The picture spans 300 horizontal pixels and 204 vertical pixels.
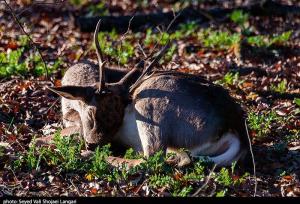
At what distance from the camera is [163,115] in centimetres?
696

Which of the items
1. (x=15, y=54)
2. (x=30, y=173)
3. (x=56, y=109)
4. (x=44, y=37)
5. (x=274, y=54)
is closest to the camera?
(x=30, y=173)

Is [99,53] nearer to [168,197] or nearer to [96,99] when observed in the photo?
[96,99]

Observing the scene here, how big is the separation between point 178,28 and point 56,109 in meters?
4.58

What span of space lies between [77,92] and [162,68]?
332 cm

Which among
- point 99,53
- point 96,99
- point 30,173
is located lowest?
point 30,173

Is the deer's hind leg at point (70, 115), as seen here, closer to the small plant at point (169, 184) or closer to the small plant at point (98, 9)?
the small plant at point (169, 184)

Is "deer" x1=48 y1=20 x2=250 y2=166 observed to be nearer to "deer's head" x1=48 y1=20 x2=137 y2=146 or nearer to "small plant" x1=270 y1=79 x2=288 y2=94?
"deer's head" x1=48 y1=20 x2=137 y2=146

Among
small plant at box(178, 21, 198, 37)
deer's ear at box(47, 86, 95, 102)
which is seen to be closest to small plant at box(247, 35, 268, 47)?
small plant at box(178, 21, 198, 37)

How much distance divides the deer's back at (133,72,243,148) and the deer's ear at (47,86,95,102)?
50 cm

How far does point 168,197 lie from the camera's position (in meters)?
6.24

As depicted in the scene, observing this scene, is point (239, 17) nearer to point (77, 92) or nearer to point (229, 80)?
point (229, 80)

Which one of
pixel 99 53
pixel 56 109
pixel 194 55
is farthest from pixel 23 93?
pixel 194 55

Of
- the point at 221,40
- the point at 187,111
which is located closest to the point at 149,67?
the point at 187,111

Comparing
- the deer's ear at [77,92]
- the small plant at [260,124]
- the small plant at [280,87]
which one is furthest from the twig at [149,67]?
the small plant at [280,87]
